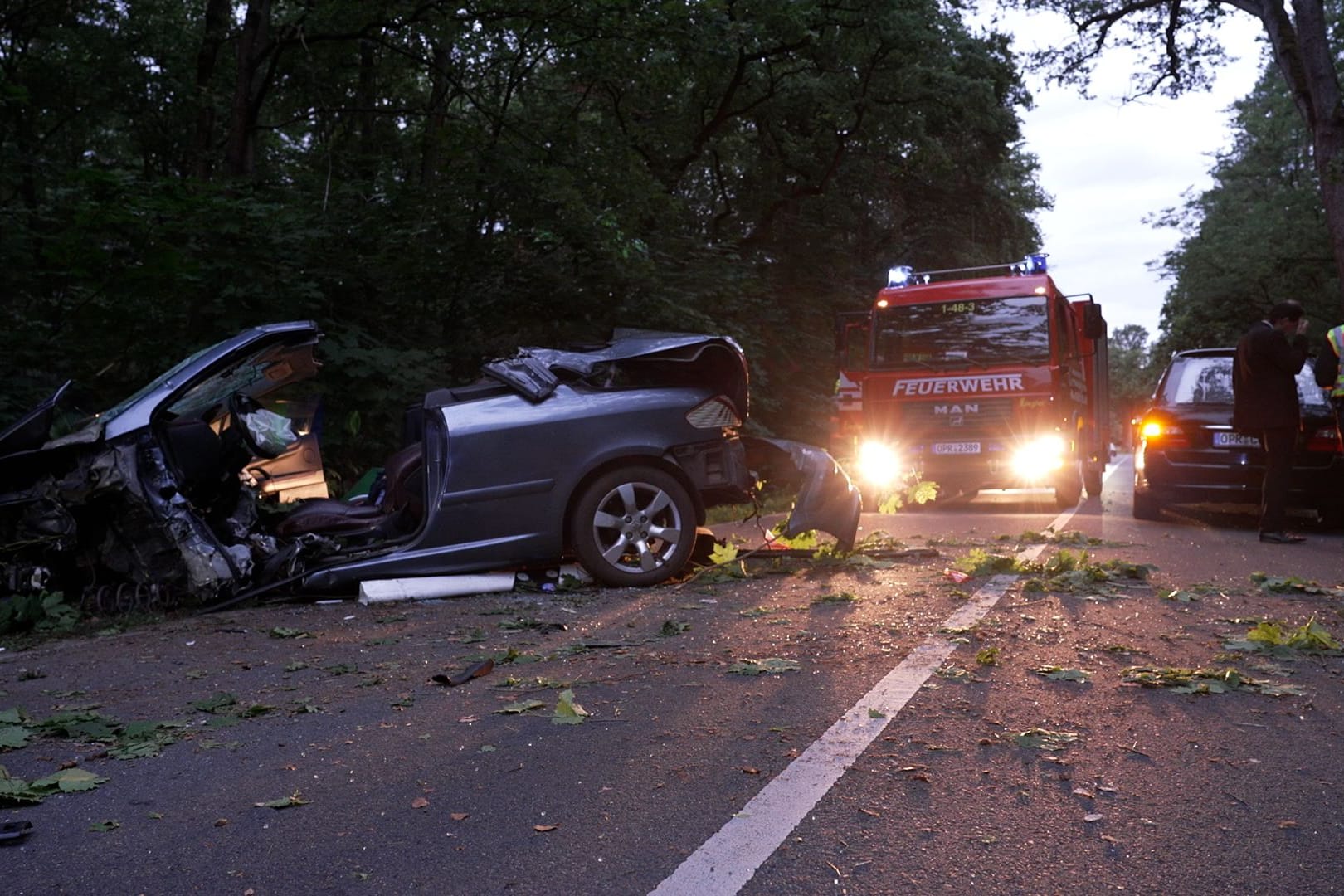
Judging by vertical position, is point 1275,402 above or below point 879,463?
above

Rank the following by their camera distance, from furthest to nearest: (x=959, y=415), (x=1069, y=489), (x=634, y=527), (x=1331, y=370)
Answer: (x=1069, y=489), (x=959, y=415), (x=1331, y=370), (x=634, y=527)

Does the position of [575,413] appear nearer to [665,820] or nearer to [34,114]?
[665,820]

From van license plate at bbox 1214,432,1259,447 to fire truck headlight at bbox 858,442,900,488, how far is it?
3.77m

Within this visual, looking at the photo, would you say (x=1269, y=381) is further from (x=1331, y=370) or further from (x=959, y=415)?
(x=959, y=415)

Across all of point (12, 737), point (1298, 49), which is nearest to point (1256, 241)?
point (1298, 49)

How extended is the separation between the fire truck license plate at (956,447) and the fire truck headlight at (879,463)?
49 centimetres

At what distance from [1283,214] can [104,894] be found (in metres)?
33.9

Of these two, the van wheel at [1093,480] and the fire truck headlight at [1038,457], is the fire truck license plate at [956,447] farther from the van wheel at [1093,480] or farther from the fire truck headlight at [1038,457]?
the van wheel at [1093,480]

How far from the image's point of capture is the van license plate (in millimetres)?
11477

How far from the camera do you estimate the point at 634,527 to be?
25.3ft

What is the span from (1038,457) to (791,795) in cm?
1125

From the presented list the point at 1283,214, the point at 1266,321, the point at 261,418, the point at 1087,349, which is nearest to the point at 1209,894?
the point at 261,418

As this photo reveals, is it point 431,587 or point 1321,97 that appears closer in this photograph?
point 431,587

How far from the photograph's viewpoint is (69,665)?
5.84 metres
